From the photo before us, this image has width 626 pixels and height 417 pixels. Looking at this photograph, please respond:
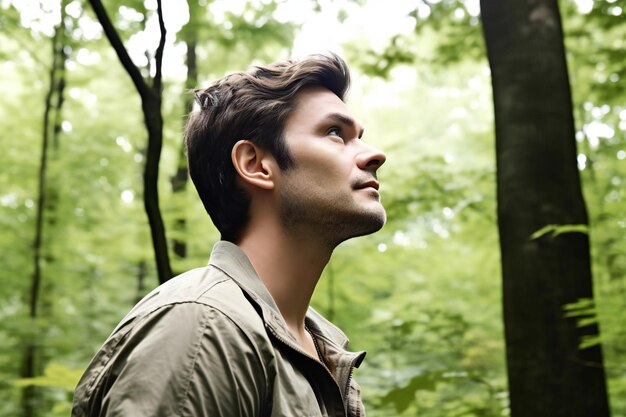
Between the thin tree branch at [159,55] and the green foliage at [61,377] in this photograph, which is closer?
the thin tree branch at [159,55]

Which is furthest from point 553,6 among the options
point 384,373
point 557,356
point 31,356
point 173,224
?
point 31,356

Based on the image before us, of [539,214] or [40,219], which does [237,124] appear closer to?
[539,214]

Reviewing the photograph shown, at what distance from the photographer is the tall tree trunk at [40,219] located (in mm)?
8367

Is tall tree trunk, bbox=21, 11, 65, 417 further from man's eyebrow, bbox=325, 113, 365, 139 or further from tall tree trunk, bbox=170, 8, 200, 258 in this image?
man's eyebrow, bbox=325, 113, 365, 139

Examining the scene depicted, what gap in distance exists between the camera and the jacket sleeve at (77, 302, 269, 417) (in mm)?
1173

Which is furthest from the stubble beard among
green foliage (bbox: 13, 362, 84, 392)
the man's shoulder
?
green foliage (bbox: 13, 362, 84, 392)

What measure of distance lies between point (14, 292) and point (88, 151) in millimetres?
2272

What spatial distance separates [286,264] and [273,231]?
0.10 m

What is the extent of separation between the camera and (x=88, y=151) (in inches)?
384

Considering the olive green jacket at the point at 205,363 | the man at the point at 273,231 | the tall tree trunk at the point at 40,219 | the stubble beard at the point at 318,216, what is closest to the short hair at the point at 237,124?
the man at the point at 273,231

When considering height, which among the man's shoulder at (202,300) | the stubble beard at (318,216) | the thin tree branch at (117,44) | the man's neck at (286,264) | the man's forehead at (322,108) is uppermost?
the thin tree branch at (117,44)

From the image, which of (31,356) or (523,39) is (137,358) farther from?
(31,356)

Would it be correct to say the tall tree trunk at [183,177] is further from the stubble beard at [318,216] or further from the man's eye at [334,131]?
the stubble beard at [318,216]

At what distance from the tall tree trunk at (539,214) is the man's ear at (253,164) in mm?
1757
